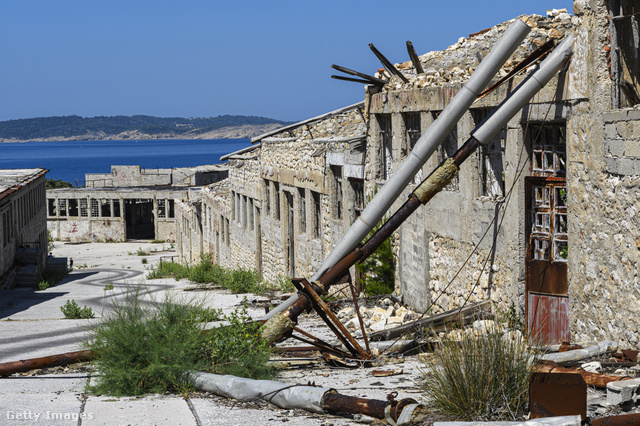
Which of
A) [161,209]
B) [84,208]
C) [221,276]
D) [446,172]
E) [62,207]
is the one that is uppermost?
[446,172]

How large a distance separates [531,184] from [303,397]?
4.73m

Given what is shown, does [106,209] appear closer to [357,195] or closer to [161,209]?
[161,209]

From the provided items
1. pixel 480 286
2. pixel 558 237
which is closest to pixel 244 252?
pixel 480 286

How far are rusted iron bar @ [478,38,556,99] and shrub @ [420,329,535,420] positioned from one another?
15.2 ft

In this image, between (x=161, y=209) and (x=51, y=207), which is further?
(x=161, y=209)

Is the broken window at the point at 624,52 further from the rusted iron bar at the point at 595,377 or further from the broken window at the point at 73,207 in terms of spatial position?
the broken window at the point at 73,207

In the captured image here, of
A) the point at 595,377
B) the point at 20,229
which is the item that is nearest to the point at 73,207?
the point at 20,229

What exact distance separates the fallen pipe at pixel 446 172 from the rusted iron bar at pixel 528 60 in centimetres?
51

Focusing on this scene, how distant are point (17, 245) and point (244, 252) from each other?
11284 millimetres

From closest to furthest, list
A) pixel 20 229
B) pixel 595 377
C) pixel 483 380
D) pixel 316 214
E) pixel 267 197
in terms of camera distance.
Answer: pixel 483 380 < pixel 595 377 < pixel 316 214 < pixel 267 197 < pixel 20 229

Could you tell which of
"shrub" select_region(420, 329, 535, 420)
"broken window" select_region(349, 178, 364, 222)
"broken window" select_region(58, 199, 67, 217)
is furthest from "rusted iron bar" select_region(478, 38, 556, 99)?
"broken window" select_region(58, 199, 67, 217)

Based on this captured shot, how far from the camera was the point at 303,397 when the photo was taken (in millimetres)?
7129

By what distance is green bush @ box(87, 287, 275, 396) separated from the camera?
8.06m

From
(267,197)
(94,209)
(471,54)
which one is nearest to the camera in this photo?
(471,54)
